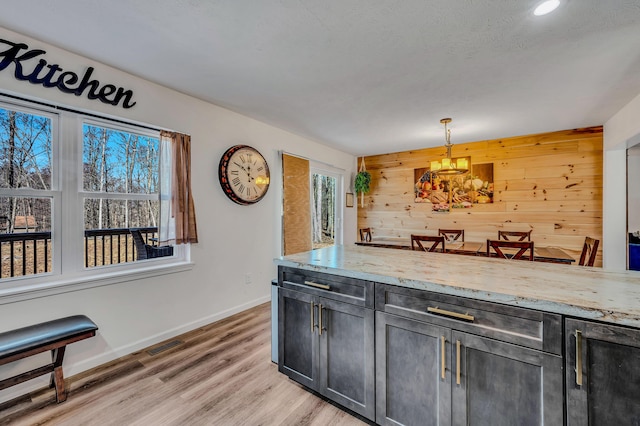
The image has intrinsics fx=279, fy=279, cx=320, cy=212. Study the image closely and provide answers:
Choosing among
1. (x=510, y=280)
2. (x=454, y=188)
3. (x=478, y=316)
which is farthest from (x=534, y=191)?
(x=478, y=316)

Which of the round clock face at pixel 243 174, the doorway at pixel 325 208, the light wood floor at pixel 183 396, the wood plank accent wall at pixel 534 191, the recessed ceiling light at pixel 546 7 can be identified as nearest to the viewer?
the recessed ceiling light at pixel 546 7

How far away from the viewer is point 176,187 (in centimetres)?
279

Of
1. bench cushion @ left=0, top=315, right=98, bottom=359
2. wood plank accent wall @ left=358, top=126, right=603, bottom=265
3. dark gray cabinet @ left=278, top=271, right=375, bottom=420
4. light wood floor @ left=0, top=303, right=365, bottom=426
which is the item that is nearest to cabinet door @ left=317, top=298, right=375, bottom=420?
dark gray cabinet @ left=278, top=271, right=375, bottom=420

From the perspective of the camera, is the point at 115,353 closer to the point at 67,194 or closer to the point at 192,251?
the point at 192,251

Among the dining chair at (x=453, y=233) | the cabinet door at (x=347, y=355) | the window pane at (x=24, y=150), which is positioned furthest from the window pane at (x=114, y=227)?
the dining chair at (x=453, y=233)

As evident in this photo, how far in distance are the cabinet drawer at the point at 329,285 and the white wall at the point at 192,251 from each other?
1485 millimetres

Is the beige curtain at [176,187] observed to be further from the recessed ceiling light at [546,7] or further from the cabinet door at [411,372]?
the recessed ceiling light at [546,7]

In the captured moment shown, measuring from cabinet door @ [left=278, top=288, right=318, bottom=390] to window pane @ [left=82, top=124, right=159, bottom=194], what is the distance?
1.81 metres

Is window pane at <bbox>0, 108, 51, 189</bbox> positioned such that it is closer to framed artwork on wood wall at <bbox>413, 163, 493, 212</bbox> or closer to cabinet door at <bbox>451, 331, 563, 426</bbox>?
cabinet door at <bbox>451, 331, 563, 426</bbox>

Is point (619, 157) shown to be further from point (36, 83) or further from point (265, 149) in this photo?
point (36, 83)

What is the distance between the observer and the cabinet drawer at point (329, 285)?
1.65m

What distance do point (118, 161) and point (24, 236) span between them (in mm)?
890

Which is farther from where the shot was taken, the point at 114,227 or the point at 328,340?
the point at 114,227

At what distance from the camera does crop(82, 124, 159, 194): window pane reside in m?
2.40
